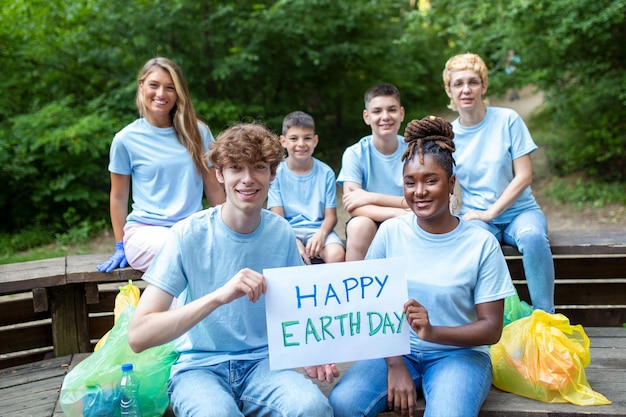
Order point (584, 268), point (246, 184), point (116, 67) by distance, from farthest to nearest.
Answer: point (116, 67) → point (584, 268) → point (246, 184)

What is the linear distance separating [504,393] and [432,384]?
524 mm

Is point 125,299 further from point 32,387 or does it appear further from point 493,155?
point 493,155

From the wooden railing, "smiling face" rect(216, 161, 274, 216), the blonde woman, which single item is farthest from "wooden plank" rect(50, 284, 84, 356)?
"smiling face" rect(216, 161, 274, 216)

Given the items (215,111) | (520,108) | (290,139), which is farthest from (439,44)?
(290,139)

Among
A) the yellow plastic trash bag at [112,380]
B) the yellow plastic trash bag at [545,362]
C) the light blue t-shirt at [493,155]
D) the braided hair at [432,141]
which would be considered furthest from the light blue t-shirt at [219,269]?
the light blue t-shirt at [493,155]

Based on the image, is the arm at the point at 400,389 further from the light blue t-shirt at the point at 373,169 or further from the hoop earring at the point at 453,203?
the light blue t-shirt at the point at 373,169

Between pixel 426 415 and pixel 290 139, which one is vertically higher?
pixel 290 139

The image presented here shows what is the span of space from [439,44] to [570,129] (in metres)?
6.22

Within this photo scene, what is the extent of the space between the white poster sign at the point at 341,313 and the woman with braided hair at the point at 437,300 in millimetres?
80

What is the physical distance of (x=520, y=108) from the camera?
1569 centimetres

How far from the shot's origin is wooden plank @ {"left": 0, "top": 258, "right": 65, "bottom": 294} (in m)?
3.62

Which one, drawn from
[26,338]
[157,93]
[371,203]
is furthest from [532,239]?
[26,338]

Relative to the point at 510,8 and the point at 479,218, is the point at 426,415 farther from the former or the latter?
the point at 510,8

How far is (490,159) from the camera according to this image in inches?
151
